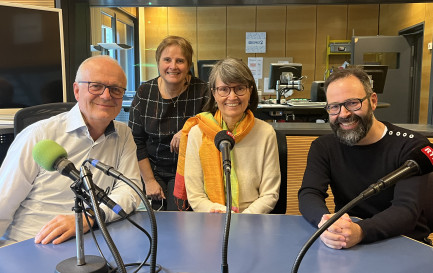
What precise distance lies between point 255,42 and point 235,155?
6.44m

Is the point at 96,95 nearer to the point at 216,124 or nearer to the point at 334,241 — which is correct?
the point at 216,124

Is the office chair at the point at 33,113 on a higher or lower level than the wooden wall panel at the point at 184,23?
lower

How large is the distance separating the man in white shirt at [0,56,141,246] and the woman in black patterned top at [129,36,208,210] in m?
0.72

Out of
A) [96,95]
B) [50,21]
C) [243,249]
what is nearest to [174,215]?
[243,249]

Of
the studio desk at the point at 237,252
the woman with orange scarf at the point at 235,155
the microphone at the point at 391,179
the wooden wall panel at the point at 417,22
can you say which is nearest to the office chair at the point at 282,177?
the woman with orange scarf at the point at 235,155

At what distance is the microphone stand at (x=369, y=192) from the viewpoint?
2.54 feet

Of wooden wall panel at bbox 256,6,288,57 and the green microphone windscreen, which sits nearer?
the green microphone windscreen

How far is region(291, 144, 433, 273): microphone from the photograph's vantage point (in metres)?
0.78

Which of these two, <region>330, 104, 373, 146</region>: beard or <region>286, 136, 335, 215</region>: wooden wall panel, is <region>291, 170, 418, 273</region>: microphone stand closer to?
<region>330, 104, 373, 146</region>: beard

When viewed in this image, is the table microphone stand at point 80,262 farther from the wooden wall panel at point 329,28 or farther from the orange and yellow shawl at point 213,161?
the wooden wall panel at point 329,28

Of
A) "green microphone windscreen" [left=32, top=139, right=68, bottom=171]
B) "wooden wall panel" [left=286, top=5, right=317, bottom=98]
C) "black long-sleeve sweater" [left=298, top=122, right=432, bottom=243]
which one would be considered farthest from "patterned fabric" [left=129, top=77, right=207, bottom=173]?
"wooden wall panel" [left=286, top=5, right=317, bottom=98]

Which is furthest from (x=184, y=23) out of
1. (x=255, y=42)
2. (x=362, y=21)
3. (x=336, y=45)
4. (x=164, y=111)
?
(x=164, y=111)

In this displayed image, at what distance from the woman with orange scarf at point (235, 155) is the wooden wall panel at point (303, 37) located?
254 inches

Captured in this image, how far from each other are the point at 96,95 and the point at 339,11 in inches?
290
